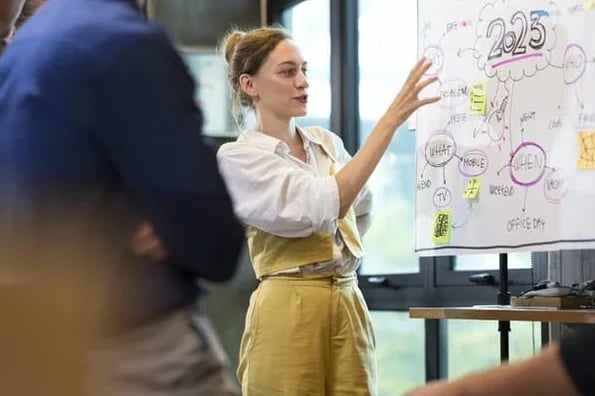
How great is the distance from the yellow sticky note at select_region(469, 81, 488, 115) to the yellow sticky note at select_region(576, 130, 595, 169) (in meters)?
0.36

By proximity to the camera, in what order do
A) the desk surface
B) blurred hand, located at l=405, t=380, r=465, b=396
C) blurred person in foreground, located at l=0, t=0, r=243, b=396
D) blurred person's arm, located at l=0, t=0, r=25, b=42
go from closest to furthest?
blurred hand, located at l=405, t=380, r=465, b=396 < blurred person in foreground, located at l=0, t=0, r=243, b=396 < blurred person's arm, located at l=0, t=0, r=25, b=42 < the desk surface

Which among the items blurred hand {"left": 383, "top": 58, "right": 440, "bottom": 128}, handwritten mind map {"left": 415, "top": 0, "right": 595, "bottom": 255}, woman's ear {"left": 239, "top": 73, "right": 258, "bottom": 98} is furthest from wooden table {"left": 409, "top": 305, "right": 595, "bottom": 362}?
woman's ear {"left": 239, "top": 73, "right": 258, "bottom": 98}

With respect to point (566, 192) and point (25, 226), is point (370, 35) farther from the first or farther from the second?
point (25, 226)

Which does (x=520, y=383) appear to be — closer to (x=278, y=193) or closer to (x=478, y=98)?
(x=278, y=193)

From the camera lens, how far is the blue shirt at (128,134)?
1.22 metres

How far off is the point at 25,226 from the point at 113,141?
0.80 metres

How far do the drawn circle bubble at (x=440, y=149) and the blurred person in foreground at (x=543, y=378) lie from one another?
1706 mm

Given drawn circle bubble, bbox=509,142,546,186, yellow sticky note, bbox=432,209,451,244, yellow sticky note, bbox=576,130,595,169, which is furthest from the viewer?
yellow sticky note, bbox=432,209,451,244

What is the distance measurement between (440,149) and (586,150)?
0.53 meters

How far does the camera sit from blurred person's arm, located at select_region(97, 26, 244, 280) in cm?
124

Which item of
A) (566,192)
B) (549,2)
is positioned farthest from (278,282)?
(549,2)

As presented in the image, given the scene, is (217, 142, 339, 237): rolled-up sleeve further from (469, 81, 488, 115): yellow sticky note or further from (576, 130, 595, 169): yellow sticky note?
(576, 130, 595, 169): yellow sticky note

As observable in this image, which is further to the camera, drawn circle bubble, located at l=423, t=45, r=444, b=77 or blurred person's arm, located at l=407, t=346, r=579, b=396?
drawn circle bubble, located at l=423, t=45, r=444, b=77

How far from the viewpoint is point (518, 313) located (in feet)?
7.86
